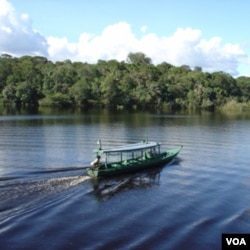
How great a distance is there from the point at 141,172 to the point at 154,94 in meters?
148

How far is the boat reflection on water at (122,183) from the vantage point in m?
38.6

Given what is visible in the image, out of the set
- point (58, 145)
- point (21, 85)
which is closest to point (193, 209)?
point (58, 145)

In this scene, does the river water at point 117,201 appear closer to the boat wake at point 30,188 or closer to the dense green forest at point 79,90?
the boat wake at point 30,188

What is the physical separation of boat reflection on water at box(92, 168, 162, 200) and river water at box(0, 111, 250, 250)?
0.33 ft

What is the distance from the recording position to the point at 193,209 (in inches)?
1369

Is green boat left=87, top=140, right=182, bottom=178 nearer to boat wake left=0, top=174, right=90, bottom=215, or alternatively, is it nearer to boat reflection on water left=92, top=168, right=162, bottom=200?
boat reflection on water left=92, top=168, right=162, bottom=200

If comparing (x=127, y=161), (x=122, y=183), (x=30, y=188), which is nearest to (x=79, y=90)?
(x=127, y=161)

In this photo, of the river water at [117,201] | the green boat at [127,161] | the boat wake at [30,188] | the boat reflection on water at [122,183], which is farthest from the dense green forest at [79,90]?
the boat wake at [30,188]

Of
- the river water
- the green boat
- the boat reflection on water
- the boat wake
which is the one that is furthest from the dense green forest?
the boat wake

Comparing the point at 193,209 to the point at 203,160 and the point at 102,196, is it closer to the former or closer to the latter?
the point at 102,196

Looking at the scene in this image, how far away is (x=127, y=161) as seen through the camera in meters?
47.2

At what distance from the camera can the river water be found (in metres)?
27.7

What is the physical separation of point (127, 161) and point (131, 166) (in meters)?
1.26

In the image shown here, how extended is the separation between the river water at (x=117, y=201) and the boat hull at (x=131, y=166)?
0.91 metres
